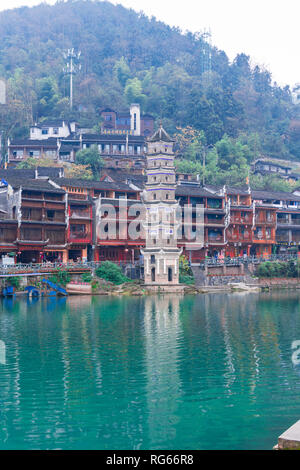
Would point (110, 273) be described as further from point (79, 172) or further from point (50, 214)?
point (79, 172)

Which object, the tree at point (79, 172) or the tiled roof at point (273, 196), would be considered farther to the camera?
the tree at point (79, 172)

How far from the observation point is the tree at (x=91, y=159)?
97.1 metres

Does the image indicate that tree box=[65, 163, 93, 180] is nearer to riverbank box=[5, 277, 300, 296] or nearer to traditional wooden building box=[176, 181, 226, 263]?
traditional wooden building box=[176, 181, 226, 263]

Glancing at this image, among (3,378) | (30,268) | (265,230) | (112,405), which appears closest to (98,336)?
(3,378)

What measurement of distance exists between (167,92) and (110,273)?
293ft

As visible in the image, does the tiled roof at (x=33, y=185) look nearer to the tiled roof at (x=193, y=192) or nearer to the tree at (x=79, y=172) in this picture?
the tiled roof at (x=193, y=192)

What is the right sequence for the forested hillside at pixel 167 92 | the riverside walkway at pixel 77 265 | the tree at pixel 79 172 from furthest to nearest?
the forested hillside at pixel 167 92 → the tree at pixel 79 172 → the riverside walkway at pixel 77 265

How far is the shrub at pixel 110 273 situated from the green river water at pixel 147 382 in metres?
24.6

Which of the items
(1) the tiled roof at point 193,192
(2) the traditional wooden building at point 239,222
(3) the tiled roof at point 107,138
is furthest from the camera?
(3) the tiled roof at point 107,138

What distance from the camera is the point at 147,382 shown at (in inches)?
871

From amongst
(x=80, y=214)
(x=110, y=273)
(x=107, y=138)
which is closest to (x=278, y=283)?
(x=110, y=273)

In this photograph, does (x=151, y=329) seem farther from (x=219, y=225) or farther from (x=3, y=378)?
(x=219, y=225)

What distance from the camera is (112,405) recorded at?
19.1 meters

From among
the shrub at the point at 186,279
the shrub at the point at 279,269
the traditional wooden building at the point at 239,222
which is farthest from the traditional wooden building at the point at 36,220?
the shrub at the point at 279,269
